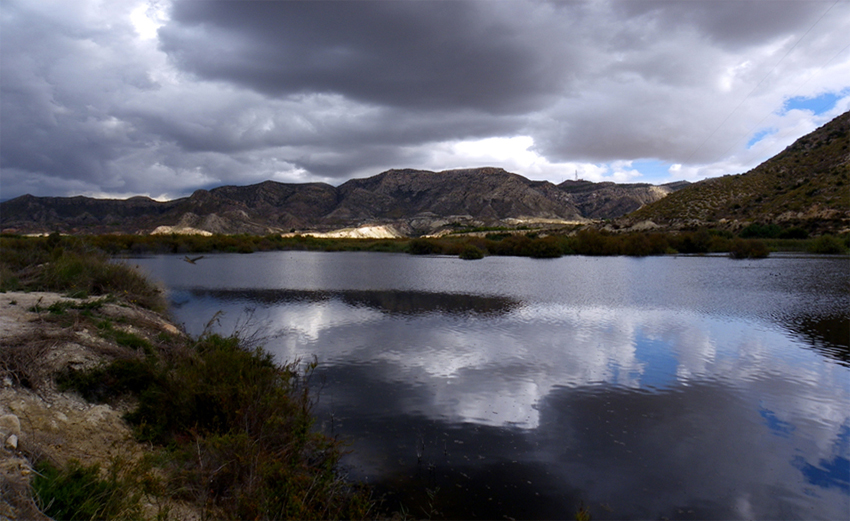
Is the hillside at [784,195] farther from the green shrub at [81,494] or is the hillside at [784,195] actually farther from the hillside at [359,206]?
the hillside at [359,206]

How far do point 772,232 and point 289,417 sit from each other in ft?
187

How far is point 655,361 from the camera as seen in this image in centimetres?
1178

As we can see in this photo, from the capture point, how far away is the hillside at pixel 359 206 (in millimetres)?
120863

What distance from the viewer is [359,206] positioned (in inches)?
6403

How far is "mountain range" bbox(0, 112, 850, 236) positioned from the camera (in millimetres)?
53000

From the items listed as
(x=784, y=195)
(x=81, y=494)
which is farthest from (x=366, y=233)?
(x=81, y=494)

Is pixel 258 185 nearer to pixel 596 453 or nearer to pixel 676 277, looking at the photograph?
pixel 676 277

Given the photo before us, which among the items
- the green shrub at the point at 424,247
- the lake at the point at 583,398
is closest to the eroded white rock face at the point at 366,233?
the green shrub at the point at 424,247

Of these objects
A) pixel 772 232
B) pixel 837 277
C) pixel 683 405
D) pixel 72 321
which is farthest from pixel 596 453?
pixel 772 232

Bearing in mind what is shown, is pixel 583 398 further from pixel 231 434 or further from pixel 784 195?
pixel 784 195

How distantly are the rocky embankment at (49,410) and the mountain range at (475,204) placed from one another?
5673 centimetres

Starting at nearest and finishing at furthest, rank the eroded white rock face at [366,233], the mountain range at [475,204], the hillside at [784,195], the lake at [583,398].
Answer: the lake at [583,398] → the hillside at [784,195] → the mountain range at [475,204] → the eroded white rock face at [366,233]

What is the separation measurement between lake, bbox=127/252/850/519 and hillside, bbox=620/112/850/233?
3468 centimetres

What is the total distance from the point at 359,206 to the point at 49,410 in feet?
523
